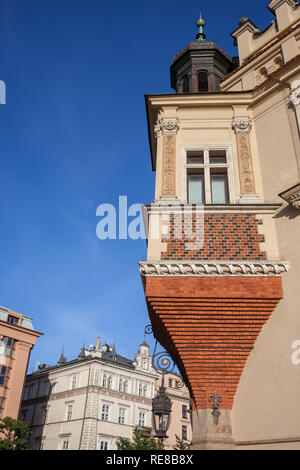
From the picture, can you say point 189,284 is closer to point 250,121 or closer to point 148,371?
point 250,121

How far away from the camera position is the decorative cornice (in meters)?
9.03

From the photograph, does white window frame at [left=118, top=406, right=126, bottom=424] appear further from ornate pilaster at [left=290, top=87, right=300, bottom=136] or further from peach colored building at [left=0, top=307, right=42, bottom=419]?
ornate pilaster at [left=290, top=87, right=300, bottom=136]

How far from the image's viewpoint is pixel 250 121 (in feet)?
38.3

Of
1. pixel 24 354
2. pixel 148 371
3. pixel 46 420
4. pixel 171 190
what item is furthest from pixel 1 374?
pixel 171 190

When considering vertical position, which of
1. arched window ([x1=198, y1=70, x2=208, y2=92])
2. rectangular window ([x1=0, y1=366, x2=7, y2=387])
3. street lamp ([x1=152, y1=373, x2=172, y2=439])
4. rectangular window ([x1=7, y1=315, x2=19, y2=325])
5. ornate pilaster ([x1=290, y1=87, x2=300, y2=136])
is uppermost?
rectangular window ([x1=7, y1=315, x2=19, y2=325])

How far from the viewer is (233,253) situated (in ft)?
30.9

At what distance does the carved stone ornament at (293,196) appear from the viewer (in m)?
9.28

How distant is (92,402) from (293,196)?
5285cm

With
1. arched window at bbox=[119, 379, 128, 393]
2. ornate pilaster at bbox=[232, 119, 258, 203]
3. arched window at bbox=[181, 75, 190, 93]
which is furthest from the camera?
arched window at bbox=[119, 379, 128, 393]

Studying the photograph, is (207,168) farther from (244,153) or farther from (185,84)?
(185,84)

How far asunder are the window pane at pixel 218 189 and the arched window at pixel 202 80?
16.6 ft

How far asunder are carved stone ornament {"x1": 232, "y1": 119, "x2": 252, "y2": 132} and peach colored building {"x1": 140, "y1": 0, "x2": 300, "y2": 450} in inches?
1.4

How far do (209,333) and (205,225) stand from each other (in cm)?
260

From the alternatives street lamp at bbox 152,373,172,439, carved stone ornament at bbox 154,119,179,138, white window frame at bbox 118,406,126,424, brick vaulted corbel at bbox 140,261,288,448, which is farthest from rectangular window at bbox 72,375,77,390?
brick vaulted corbel at bbox 140,261,288,448
